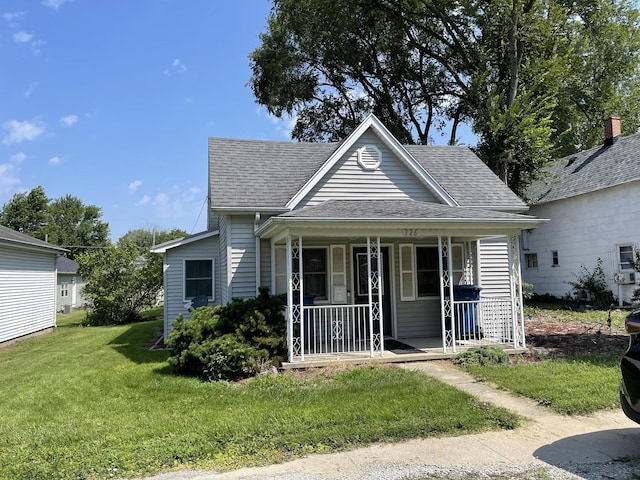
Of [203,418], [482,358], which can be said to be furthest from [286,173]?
[203,418]

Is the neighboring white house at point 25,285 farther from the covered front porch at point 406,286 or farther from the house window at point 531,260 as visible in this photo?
the house window at point 531,260

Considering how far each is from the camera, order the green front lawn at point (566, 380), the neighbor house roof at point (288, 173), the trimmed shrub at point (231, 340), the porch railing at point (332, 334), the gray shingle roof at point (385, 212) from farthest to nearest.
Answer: the neighbor house roof at point (288, 173), the porch railing at point (332, 334), the gray shingle roof at point (385, 212), the trimmed shrub at point (231, 340), the green front lawn at point (566, 380)

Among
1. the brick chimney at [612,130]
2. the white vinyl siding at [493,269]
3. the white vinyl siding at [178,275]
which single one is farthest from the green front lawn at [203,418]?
the brick chimney at [612,130]

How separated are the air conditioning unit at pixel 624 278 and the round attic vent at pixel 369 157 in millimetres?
11827

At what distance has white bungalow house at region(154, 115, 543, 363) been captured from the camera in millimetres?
10336

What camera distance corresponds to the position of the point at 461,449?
190 inches

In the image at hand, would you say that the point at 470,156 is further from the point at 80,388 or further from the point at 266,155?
the point at 80,388

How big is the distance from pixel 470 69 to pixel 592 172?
825 centimetres

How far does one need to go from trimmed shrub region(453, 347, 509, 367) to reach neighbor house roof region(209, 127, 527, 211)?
4.48 metres

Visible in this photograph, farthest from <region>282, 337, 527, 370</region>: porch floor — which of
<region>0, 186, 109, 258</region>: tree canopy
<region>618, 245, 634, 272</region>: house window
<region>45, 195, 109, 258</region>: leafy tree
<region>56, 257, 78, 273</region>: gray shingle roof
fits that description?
<region>45, 195, 109, 258</region>: leafy tree

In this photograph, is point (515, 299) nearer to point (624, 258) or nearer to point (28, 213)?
point (624, 258)

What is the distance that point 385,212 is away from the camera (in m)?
9.71

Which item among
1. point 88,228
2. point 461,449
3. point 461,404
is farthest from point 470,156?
point 88,228

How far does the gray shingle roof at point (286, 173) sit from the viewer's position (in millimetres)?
11594
